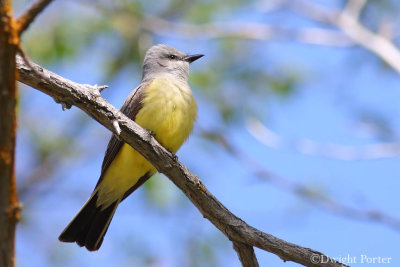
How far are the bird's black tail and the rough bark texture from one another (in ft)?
8.94

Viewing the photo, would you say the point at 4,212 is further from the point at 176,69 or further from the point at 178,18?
the point at 178,18

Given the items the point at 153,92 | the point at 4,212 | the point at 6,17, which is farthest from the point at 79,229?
the point at 6,17

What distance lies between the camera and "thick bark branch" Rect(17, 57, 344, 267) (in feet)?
11.8

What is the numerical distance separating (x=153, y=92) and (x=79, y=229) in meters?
1.42

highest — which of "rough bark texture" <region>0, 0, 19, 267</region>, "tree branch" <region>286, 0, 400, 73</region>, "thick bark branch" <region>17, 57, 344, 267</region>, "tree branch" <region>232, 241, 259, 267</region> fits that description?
"tree branch" <region>286, 0, 400, 73</region>

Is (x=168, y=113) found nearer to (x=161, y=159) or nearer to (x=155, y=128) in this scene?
(x=155, y=128)

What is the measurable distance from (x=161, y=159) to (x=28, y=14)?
2182 mm

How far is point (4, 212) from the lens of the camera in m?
2.14

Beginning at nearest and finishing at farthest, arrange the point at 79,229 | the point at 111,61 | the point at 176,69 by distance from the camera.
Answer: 1. the point at 79,229
2. the point at 176,69
3. the point at 111,61

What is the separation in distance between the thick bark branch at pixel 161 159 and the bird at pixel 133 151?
2.72ft

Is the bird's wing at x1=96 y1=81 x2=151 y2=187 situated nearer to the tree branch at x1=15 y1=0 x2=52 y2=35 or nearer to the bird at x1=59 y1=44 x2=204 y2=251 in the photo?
the bird at x1=59 y1=44 x2=204 y2=251

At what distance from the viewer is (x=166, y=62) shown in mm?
6438

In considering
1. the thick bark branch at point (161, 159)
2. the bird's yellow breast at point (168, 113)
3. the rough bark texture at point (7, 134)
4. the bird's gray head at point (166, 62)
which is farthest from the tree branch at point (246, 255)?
the bird's gray head at point (166, 62)

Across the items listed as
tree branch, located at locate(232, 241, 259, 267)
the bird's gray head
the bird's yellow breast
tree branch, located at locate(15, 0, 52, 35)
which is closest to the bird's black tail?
the bird's yellow breast
